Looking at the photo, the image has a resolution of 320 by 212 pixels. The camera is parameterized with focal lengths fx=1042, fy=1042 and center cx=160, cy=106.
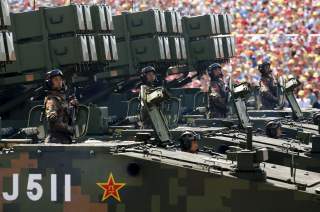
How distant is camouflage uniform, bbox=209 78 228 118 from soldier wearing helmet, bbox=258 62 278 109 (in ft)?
10.3

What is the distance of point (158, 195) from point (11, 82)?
9.07m

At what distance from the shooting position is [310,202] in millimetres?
10938

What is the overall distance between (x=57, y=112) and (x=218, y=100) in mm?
8568

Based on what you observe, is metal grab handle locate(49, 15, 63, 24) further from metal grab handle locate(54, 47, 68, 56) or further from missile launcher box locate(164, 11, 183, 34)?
missile launcher box locate(164, 11, 183, 34)

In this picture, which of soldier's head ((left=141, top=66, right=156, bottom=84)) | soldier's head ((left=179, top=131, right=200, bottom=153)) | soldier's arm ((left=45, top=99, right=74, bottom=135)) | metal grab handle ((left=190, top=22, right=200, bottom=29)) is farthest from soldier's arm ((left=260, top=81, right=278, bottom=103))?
soldier's arm ((left=45, top=99, right=74, bottom=135))

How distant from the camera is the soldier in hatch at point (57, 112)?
13.4 meters

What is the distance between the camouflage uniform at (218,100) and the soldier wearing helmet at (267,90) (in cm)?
314

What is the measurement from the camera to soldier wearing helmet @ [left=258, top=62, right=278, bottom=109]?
24.8m

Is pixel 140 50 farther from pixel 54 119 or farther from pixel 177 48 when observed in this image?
pixel 54 119

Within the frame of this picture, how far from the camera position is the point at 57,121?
13.5m

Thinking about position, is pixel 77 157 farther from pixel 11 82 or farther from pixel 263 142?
pixel 11 82

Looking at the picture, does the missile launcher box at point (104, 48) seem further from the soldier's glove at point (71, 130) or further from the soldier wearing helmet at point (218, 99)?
the soldier's glove at point (71, 130)

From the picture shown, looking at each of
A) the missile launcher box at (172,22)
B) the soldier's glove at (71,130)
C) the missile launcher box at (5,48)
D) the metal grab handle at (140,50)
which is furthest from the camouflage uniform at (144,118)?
the missile launcher box at (172,22)

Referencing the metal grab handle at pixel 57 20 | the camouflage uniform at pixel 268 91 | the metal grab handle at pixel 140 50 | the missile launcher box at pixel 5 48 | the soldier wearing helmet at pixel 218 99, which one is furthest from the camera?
the camouflage uniform at pixel 268 91
